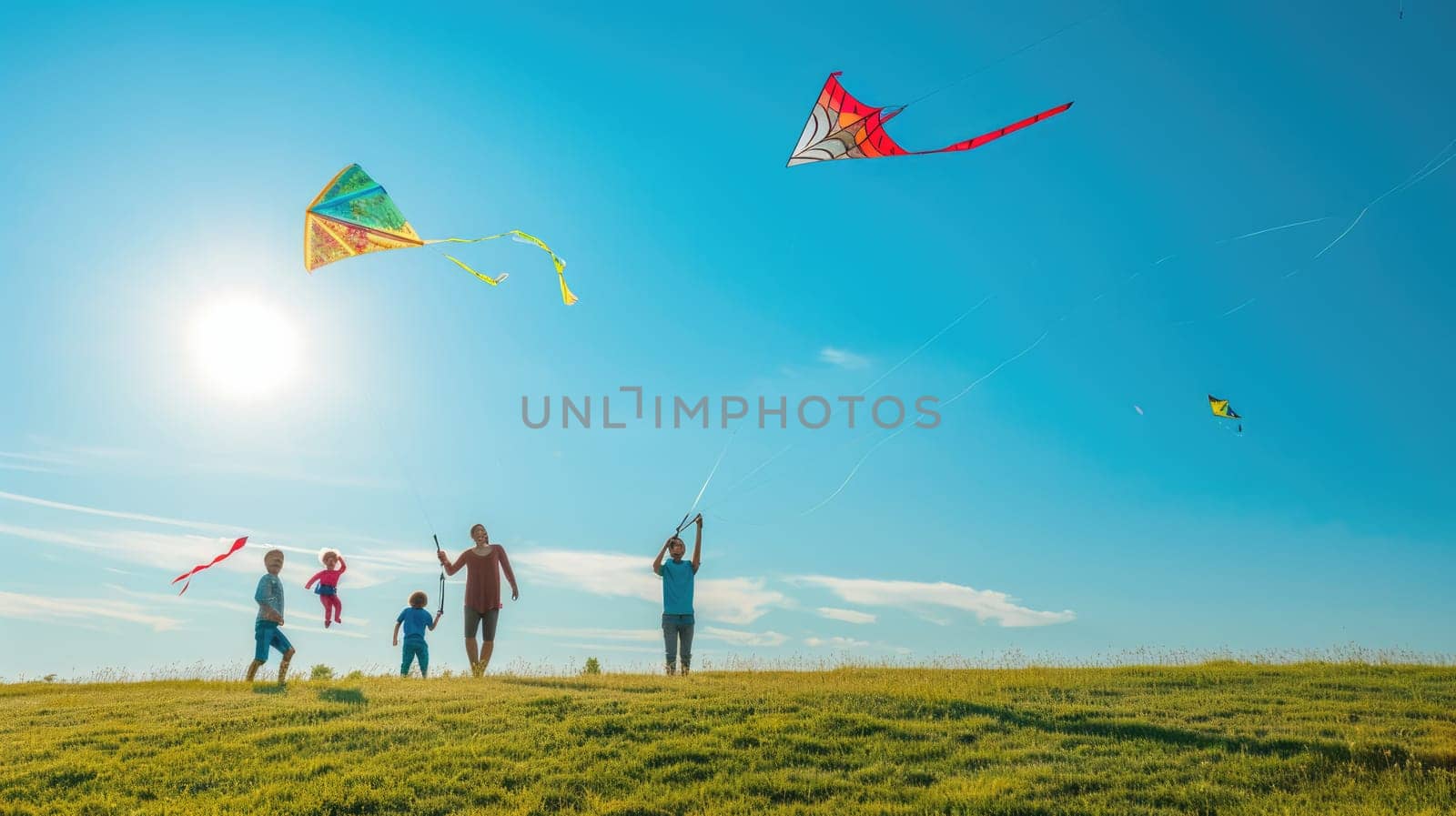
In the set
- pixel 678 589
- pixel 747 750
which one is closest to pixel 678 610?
pixel 678 589

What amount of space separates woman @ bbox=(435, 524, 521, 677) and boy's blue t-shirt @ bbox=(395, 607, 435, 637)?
1246 millimetres

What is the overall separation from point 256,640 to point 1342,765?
44.6ft

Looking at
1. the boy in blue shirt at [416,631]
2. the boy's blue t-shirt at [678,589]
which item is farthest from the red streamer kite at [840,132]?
the boy in blue shirt at [416,631]

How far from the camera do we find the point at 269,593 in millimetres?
14336

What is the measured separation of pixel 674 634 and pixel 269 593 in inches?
235

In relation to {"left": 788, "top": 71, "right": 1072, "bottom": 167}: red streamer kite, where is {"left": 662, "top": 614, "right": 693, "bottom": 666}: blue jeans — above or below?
below

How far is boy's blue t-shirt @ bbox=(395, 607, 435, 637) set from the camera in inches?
643

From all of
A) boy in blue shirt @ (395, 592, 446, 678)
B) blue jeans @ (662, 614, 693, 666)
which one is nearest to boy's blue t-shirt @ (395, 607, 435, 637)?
boy in blue shirt @ (395, 592, 446, 678)

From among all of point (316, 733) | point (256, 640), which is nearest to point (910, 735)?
point (316, 733)

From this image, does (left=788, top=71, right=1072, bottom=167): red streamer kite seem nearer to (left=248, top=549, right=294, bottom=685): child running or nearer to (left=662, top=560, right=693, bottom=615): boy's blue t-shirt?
(left=662, top=560, right=693, bottom=615): boy's blue t-shirt

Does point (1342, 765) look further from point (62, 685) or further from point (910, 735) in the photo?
point (62, 685)

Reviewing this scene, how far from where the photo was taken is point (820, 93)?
14.4 metres

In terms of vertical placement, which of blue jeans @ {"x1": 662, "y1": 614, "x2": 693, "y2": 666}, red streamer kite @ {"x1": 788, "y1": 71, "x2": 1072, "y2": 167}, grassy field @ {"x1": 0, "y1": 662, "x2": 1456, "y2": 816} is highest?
red streamer kite @ {"x1": 788, "y1": 71, "x2": 1072, "y2": 167}

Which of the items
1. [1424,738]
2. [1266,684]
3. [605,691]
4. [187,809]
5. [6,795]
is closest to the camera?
[187,809]
